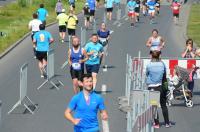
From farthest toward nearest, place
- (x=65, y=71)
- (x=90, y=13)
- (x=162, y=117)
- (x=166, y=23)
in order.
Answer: (x=166, y=23) → (x=90, y=13) → (x=65, y=71) → (x=162, y=117)

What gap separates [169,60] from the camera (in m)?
21.1

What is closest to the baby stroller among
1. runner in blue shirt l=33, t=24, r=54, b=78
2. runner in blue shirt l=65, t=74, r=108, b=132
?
runner in blue shirt l=33, t=24, r=54, b=78

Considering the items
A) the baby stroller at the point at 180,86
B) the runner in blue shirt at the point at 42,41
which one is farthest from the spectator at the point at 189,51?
the runner in blue shirt at the point at 42,41

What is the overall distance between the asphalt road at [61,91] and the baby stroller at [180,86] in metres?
0.24

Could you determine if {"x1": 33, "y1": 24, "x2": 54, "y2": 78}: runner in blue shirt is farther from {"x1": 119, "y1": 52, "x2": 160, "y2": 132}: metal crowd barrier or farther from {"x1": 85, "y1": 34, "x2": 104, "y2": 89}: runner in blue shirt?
{"x1": 119, "y1": 52, "x2": 160, "y2": 132}: metal crowd barrier

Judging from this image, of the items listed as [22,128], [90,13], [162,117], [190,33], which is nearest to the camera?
[22,128]

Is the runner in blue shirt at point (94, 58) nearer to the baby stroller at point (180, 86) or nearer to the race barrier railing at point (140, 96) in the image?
the race barrier railing at point (140, 96)

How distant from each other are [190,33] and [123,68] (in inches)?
567

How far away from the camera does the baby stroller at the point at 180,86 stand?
20.2 metres

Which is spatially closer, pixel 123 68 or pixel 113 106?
pixel 113 106

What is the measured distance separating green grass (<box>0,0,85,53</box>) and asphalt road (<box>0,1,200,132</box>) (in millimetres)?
864

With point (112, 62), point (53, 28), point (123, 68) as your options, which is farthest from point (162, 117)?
point (53, 28)

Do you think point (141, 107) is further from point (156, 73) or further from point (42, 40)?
point (42, 40)

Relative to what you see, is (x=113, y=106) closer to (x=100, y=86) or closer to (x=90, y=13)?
(x=100, y=86)
